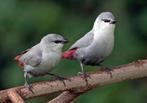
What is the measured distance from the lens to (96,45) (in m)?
3.16

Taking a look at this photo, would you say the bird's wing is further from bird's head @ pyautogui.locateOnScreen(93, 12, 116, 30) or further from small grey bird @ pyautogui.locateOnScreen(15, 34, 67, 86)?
bird's head @ pyautogui.locateOnScreen(93, 12, 116, 30)

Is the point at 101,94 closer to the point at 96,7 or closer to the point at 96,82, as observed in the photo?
the point at 96,7

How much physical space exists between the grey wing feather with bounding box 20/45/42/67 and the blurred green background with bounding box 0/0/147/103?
5.09ft

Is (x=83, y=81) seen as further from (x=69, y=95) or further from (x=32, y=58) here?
(x=32, y=58)

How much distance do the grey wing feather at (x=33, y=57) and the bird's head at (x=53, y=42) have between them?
50 millimetres

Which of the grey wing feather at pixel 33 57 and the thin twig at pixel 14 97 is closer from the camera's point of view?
the thin twig at pixel 14 97

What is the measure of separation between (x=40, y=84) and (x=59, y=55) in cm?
12

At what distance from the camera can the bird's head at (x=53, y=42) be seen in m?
2.79

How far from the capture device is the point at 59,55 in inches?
113

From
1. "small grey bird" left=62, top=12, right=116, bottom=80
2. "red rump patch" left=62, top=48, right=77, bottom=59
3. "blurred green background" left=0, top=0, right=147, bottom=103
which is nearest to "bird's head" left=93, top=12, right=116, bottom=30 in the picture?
"small grey bird" left=62, top=12, right=116, bottom=80

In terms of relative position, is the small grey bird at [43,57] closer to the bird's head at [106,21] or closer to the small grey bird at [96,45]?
the small grey bird at [96,45]

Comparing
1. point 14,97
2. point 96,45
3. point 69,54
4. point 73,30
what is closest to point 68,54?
point 69,54

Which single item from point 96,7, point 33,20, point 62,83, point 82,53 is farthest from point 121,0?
point 62,83

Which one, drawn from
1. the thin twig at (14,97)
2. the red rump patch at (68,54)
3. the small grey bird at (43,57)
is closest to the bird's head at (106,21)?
the red rump patch at (68,54)
